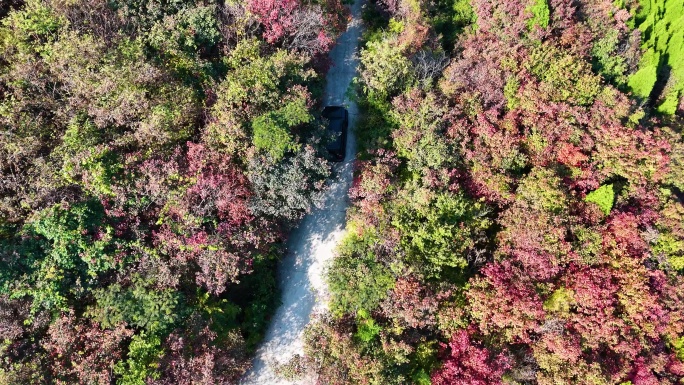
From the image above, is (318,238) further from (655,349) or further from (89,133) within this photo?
(655,349)

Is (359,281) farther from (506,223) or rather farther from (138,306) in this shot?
(138,306)

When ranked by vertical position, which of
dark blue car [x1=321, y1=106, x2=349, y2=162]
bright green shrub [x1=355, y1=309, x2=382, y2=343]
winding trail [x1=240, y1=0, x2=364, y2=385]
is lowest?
bright green shrub [x1=355, y1=309, x2=382, y2=343]

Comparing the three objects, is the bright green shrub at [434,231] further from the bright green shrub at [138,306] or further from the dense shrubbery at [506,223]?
the bright green shrub at [138,306]

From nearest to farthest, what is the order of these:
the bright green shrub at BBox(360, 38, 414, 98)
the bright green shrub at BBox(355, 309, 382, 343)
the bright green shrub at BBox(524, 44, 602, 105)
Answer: the bright green shrub at BBox(355, 309, 382, 343) < the bright green shrub at BBox(360, 38, 414, 98) < the bright green shrub at BBox(524, 44, 602, 105)

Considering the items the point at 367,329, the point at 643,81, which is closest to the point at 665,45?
the point at 643,81

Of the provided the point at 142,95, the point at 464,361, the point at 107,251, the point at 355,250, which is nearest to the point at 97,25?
the point at 142,95

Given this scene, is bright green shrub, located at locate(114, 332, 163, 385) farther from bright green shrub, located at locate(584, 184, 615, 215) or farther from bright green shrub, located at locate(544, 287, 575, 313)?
bright green shrub, located at locate(584, 184, 615, 215)

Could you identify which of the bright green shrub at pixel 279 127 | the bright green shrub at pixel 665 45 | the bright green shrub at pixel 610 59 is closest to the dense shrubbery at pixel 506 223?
the bright green shrub at pixel 610 59

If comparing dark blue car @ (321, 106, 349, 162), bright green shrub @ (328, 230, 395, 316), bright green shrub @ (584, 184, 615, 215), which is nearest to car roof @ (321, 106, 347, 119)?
dark blue car @ (321, 106, 349, 162)
